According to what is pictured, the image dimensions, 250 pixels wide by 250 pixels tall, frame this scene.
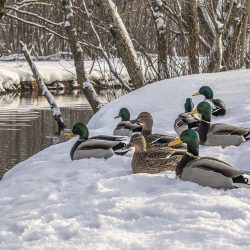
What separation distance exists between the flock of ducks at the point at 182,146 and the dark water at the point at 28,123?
10.3ft

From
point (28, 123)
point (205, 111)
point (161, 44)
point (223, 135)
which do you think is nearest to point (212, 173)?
point (223, 135)

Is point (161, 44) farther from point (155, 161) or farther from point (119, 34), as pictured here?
point (155, 161)

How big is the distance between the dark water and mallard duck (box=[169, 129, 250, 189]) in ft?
16.6

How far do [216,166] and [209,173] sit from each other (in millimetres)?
94

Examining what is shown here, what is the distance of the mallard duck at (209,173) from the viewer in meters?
5.72

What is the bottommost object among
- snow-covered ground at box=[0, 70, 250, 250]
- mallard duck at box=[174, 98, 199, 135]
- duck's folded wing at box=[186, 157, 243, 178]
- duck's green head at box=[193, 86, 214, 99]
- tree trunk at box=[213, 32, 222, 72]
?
snow-covered ground at box=[0, 70, 250, 250]

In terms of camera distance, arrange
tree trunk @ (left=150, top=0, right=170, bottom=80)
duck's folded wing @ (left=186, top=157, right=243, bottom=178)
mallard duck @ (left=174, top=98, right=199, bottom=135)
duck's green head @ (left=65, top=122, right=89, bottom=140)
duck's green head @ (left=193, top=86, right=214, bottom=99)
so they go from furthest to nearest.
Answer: tree trunk @ (left=150, top=0, right=170, bottom=80), duck's green head @ (left=193, top=86, right=214, bottom=99), mallard duck @ (left=174, top=98, right=199, bottom=135), duck's green head @ (left=65, top=122, right=89, bottom=140), duck's folded wing @ (left=186, top=157, right=243, bottom=178)

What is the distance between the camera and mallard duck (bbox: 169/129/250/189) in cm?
572

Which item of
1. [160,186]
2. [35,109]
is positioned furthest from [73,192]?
[35,109]

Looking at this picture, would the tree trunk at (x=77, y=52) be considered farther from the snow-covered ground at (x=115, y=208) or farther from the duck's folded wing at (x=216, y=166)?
the duck's folded wing at (x=216, y=166)

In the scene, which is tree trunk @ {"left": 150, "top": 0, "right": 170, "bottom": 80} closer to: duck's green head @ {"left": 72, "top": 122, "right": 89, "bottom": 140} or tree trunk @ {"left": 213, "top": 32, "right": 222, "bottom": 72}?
tree trunk @ {"left": 213, "top": 32, "right": 222, "bottom": 72}

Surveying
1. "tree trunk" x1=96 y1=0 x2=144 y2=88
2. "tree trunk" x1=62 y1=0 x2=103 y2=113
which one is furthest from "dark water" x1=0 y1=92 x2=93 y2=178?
"tree trunk" x1=96 y1=0 x2=144 y2=88

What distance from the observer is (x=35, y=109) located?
22.0 meters

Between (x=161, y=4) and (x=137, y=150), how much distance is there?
312 inches
